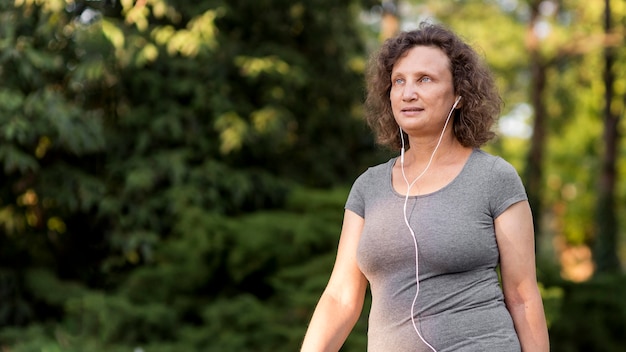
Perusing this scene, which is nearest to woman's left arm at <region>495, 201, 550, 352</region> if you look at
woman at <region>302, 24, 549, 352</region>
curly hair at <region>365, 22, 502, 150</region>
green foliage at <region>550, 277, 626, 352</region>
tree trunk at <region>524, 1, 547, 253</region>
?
woman at <region>302, 24, 549, 352</region>

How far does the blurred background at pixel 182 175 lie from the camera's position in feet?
22.5

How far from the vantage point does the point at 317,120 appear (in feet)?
30.9

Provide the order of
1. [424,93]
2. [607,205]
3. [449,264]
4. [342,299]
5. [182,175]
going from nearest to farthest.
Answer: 1. [449,264]
2. [424,93]
3. [342,299]
4. [182,175]
5. [607,205]

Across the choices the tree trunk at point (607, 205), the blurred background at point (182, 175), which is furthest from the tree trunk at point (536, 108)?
the blurred background at point (182, 175)

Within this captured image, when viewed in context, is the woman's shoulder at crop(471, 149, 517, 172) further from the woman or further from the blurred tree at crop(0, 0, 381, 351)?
the blurred tree at crop(0, 0, 381, 351)

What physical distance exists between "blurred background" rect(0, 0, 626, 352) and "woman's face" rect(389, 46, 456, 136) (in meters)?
3.73

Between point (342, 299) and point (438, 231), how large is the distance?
14.9 inches

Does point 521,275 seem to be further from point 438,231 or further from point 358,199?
point 358,199

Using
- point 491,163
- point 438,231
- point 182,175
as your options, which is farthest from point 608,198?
point 438,231

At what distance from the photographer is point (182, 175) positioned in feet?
26.2

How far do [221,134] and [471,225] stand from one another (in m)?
6.09

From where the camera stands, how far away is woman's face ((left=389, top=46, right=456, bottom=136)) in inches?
93.8

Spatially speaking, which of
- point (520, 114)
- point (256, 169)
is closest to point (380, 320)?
point (256, 169)

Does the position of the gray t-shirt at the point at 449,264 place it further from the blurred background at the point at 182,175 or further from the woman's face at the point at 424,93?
the blurred background at the point at 182,175
